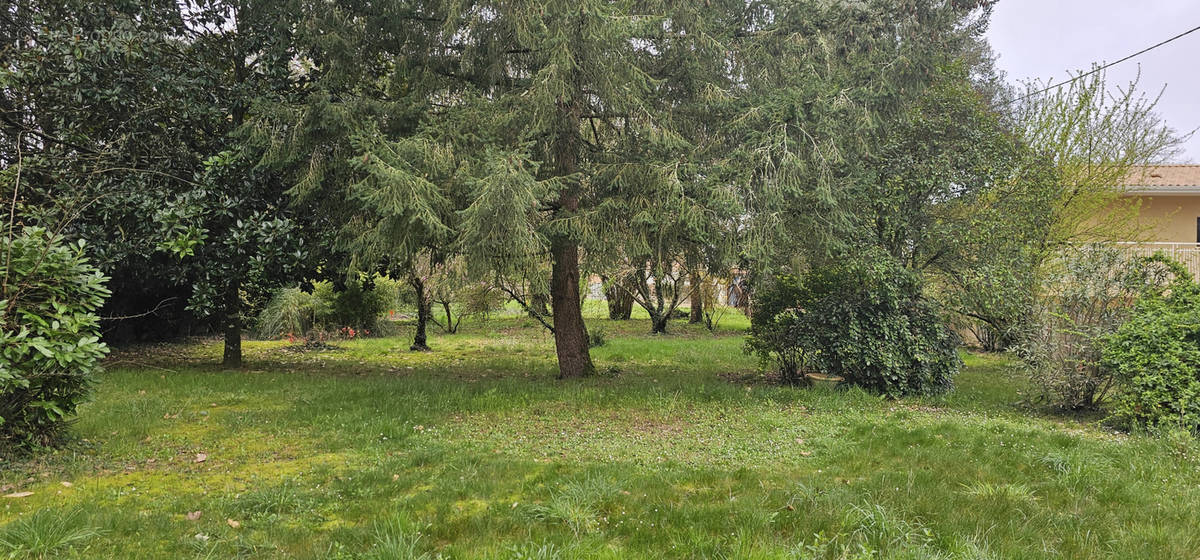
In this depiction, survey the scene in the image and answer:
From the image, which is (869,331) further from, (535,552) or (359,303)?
(359,303)

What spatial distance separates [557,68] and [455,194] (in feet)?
5.68

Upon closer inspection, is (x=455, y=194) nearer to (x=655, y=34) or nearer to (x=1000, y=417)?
(x=655, y=34)

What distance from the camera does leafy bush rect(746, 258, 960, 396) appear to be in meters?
8.02

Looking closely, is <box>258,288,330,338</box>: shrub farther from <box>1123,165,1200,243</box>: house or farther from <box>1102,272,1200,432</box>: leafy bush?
<box>1123,165,1200,243</box>: house

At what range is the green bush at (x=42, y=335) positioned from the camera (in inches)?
167

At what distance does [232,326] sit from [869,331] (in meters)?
9.82

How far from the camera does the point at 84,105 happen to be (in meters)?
8.55

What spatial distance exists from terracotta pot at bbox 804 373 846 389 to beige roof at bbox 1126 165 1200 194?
13.3 meters

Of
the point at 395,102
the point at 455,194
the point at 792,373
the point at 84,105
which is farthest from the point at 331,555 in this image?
the point at 84,105

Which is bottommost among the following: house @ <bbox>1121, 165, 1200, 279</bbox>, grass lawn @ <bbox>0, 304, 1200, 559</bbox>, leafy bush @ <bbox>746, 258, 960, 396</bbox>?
grass lawn @ <bbox>0, 304, 1200, 559</bbox>

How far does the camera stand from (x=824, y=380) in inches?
340

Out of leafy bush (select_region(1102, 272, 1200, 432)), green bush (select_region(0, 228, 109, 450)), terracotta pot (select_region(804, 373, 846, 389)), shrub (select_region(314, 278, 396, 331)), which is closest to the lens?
green bush (select_region(0, 228, 109, 450))

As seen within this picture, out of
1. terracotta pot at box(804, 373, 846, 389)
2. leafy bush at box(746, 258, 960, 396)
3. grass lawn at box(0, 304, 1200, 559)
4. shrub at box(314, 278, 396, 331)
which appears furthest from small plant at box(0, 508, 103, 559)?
shrub at box(314, 278, 396, 331)

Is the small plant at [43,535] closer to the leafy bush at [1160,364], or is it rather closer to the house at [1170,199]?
the leafy bush at [1160,364]
